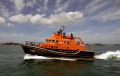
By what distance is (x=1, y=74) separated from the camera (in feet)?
35.9

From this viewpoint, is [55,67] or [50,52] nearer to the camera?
[55,67]

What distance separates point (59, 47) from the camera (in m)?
18.5

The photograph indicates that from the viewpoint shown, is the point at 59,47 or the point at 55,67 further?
the point at 59,47

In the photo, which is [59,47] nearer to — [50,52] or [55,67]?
[50,52]

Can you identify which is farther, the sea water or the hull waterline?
the hull waterline

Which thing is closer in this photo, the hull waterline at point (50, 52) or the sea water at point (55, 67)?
the sea water at point (55, 67)

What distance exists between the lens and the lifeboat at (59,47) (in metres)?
18.0

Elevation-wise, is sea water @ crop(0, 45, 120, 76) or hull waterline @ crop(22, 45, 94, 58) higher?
hull waterline @ crop(22, 45, 94, 58)

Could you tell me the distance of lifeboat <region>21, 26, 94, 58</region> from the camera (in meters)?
18.0

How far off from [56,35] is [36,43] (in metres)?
3.16

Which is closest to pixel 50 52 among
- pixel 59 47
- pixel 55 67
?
pixel 59 47

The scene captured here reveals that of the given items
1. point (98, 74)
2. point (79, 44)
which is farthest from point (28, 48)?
point (98, 74)

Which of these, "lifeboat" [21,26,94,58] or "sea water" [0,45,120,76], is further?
"lifeboat" [21,26,94,58]

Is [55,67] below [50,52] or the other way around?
below
